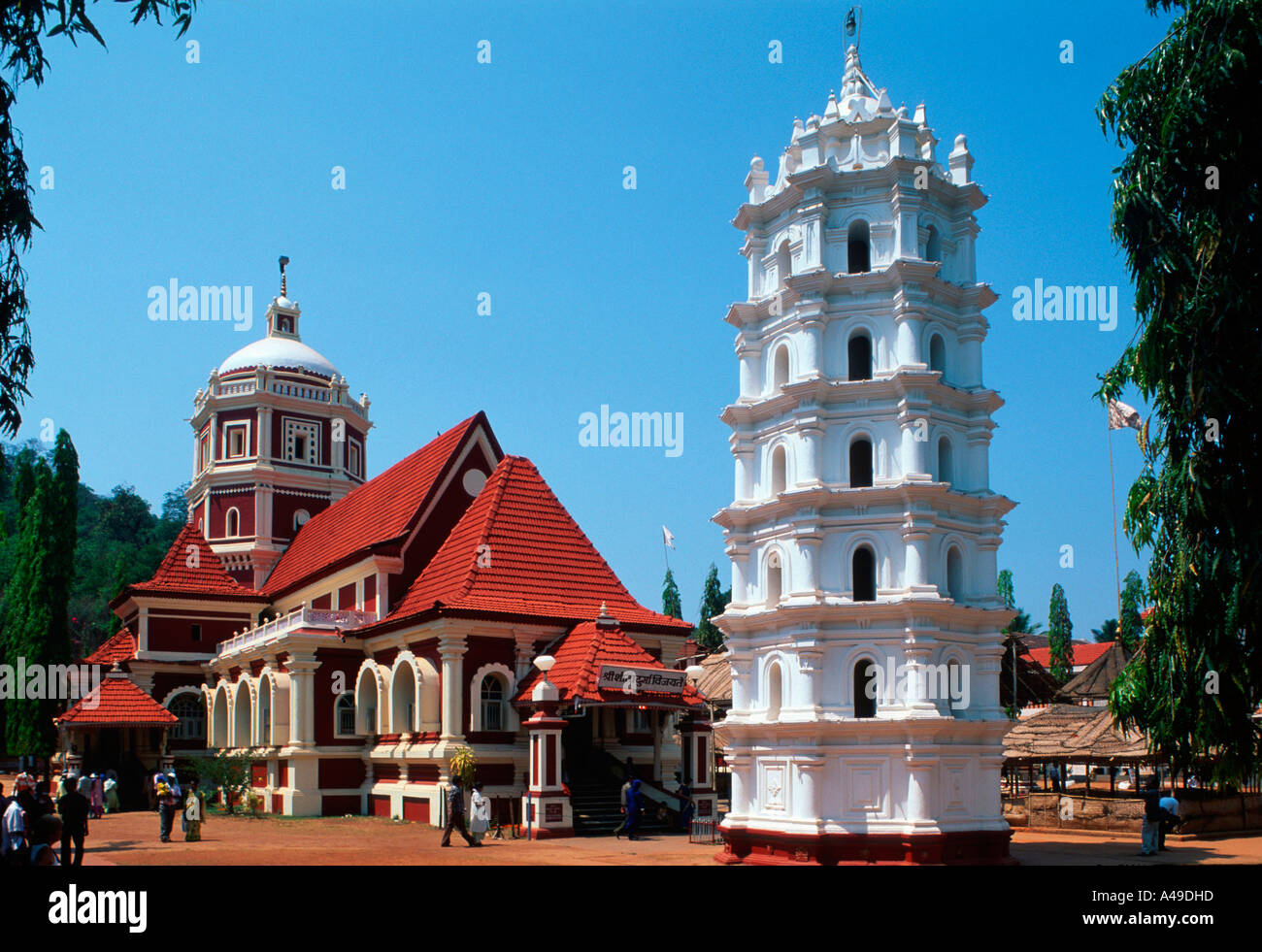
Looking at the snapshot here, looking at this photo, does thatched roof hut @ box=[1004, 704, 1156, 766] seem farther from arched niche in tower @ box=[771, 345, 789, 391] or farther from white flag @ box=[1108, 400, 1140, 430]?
arched niche in tower @ box=[771, 345, 789, 391]

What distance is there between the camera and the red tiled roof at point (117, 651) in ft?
154

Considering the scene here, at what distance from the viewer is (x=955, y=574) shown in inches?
938

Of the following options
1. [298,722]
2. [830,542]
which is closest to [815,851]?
[830,542]

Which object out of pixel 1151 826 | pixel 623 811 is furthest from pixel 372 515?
pixel 1151 826

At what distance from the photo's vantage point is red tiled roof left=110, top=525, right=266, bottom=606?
47.4m

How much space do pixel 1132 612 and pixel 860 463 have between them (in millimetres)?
5643

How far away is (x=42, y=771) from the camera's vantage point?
53.9 metres

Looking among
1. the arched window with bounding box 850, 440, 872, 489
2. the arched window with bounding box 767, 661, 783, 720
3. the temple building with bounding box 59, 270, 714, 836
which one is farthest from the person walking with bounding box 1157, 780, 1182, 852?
the temple building with bounding box 59, 270, 714, 836

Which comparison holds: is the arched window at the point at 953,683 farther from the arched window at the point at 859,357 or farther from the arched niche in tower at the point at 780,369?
the arched niche in tower at the point at 780,369

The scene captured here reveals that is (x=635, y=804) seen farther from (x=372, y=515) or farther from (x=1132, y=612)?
(x=372, y=515)

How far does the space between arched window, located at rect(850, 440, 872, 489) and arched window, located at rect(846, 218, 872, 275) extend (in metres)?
3.63

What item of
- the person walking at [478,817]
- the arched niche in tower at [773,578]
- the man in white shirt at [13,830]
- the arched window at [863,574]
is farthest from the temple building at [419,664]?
the man in white shirt at [13,830]
